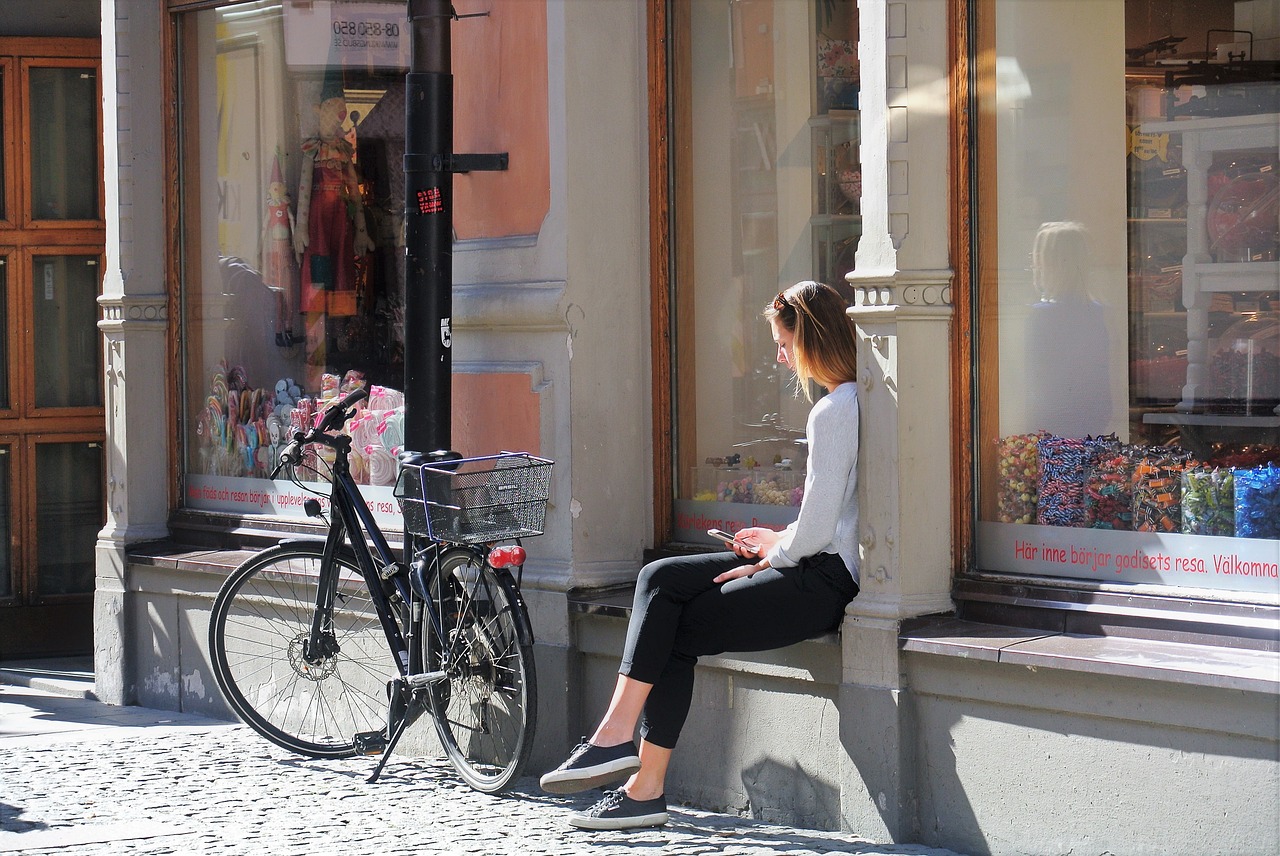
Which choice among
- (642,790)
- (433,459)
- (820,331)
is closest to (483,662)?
(433,459)

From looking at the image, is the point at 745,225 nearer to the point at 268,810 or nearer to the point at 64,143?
the point at 268,810

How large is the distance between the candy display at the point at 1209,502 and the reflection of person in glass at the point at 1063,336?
0.48 metres

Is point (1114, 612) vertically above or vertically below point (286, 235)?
below

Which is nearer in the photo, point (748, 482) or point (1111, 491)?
point (1111, 491)

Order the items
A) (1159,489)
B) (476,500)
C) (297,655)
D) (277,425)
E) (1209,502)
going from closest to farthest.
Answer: (1209,502) < (1159,489) < (476,500) < (297,655) < (277,425)

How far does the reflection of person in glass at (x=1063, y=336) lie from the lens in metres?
5.48

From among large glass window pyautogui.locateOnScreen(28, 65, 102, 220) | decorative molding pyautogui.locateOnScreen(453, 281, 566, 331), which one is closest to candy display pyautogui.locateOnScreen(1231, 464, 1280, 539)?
decorative molding pyautogui.locateOnScreen(453, 281, 566, 331)

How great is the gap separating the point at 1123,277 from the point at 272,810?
342 centimetres

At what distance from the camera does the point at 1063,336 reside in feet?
18.1

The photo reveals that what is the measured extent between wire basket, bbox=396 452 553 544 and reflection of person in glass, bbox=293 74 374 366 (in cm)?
206

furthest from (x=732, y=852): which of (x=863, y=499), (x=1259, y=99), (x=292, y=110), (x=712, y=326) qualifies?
(x=292, y=110)

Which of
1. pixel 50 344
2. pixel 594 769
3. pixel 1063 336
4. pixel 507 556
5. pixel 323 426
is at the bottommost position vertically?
pixel 594 769

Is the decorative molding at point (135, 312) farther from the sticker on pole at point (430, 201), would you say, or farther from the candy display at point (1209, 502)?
the candy display at point (1209, 502)

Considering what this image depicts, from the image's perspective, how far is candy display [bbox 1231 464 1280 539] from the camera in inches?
192
